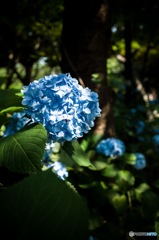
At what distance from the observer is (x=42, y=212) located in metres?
0.40

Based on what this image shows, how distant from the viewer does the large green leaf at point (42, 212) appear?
38cm

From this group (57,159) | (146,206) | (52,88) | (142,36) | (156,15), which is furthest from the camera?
(142,36)

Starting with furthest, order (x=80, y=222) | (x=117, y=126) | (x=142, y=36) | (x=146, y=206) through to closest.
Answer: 1. (x=142, y=36)
2. (x=117, y=126)
3. (x=146, y=206)
4. (x=80, y=222)

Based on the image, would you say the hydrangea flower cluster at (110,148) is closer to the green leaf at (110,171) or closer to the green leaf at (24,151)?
the green leaf at (110,171)

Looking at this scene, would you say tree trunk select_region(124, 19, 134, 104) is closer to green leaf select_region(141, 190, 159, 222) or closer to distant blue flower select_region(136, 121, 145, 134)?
distant blue flower select_region(136, 121, 145, 134)

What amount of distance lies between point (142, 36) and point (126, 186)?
4033mm

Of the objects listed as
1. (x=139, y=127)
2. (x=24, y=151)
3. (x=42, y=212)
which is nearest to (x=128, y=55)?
(x=139, y=127)

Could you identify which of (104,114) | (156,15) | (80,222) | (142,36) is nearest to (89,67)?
(104,114)

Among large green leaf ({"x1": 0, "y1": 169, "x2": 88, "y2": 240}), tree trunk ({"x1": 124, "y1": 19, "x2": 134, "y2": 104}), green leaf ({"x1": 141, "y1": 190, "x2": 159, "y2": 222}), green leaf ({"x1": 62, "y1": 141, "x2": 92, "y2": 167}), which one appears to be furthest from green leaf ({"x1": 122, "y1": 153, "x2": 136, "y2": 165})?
tree trunk ({"x1": 124, "y1": 19, "x2": 134, "y2": 104})

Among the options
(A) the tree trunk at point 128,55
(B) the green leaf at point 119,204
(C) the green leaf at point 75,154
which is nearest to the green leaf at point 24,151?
(C) the green leaf at point 75,154

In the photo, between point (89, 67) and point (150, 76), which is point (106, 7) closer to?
point (89, 67)

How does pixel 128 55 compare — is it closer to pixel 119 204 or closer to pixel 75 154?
pixel 119 204

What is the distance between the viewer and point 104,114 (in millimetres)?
1972

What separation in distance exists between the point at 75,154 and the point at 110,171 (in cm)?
94
